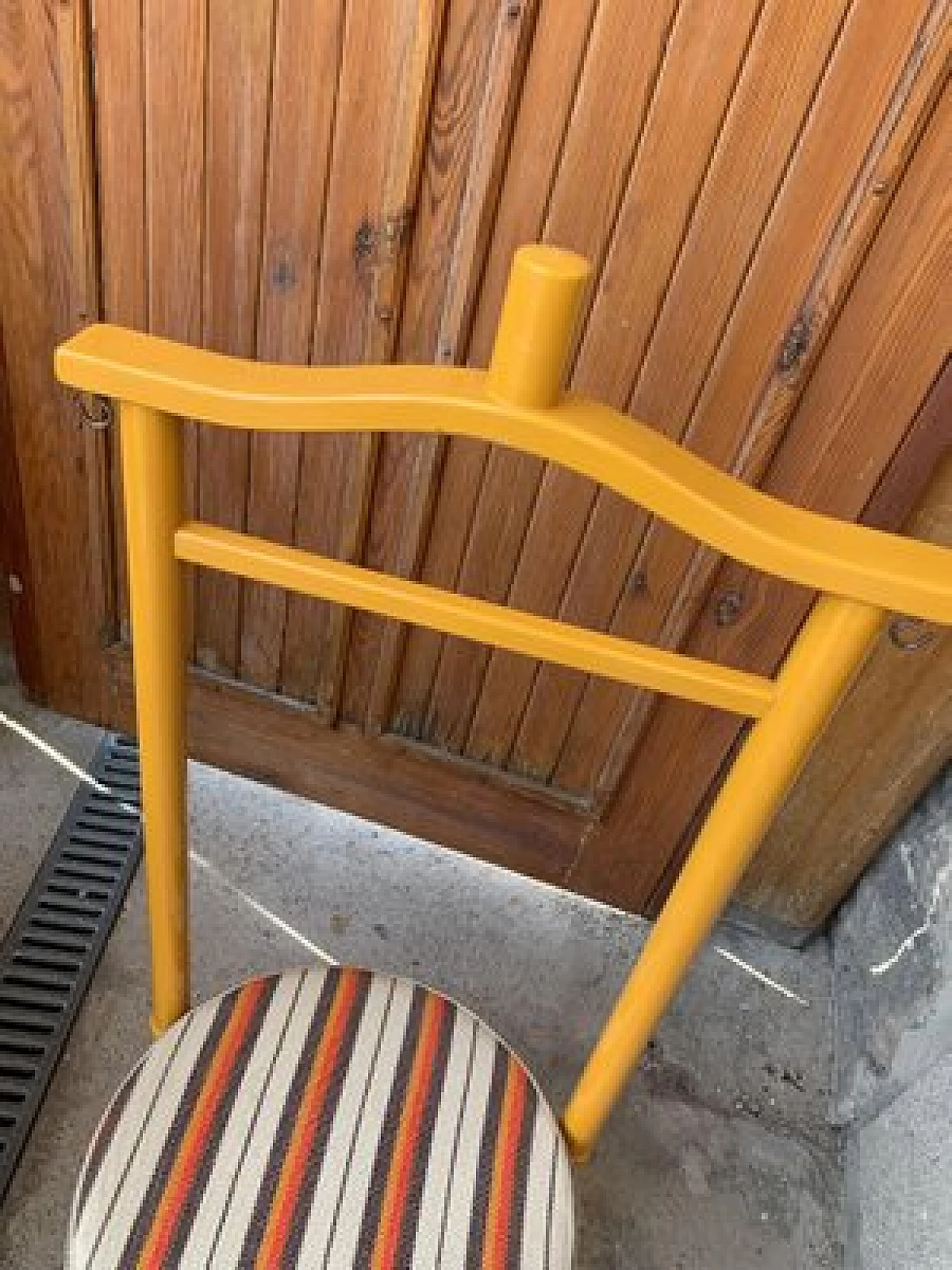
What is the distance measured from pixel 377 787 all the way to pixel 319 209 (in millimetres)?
937

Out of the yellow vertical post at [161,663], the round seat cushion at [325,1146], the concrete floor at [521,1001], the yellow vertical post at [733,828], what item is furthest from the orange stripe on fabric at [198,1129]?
the concrete floor at [521,1001]

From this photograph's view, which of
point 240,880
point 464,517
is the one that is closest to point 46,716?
point 240,880

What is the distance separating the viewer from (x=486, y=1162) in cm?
88

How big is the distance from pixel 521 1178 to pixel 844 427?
81 centimetres

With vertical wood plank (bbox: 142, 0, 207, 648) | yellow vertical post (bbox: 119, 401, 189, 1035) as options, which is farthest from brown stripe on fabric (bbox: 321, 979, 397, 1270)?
vertical wood plank (bbox: 142, 0, 207, 648)

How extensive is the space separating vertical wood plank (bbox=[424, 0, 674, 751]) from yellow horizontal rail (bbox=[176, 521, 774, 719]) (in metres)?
0.49

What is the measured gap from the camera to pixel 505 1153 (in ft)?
2.93

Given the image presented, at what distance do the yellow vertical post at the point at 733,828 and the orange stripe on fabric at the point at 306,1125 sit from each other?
0.25 meters

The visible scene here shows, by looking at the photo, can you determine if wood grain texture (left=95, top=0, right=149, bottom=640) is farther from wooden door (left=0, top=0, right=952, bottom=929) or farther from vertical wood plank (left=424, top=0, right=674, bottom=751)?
vertical wood plank (left=424, top=0, right=674, bottom=751)

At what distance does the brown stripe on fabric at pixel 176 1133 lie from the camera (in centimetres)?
80

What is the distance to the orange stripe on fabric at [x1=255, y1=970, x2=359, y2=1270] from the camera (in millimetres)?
815

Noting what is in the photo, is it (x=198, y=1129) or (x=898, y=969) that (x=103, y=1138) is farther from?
(x=898, y=969)

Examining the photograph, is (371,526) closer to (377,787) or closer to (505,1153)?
(377,787)

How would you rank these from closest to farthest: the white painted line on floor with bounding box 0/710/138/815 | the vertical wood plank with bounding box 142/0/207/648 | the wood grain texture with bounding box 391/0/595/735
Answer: the wood grain texture with bounding box 391/0/595/735
the vertical wood plank with bounding box 142/0/207/648
the white painted line on floor with bounding box 0/710/138/815
